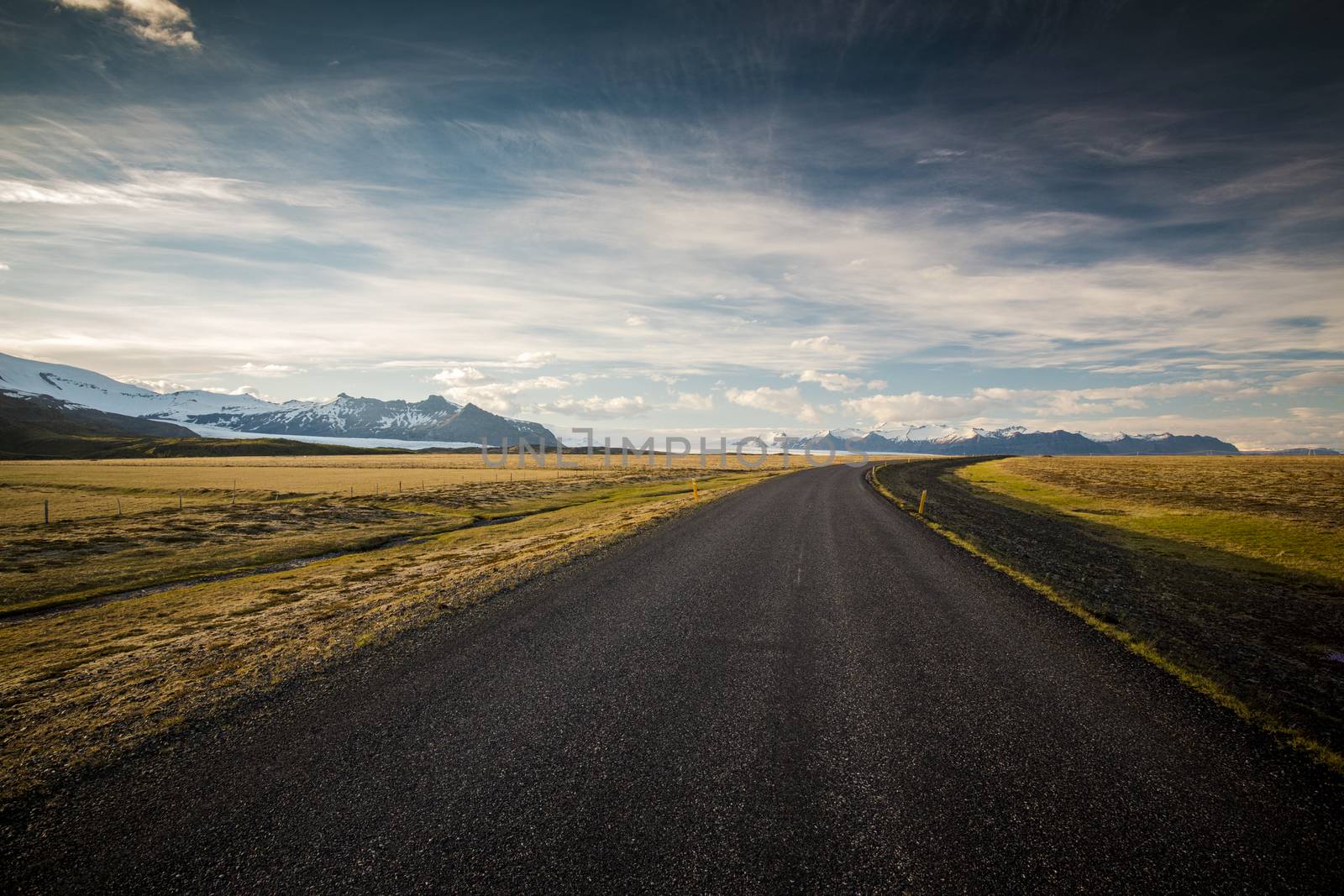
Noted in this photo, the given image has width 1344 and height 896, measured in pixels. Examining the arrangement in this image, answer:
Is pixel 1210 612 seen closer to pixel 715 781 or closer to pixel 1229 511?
pixel 715 781

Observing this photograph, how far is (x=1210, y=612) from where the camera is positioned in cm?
1322

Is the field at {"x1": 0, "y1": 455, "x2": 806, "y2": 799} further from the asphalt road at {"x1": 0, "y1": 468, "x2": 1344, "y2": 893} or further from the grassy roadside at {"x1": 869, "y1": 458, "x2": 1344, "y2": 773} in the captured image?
the grassy roadside at {"x1": 869, "y1": 458, "x2": 1344, "y2": 773}

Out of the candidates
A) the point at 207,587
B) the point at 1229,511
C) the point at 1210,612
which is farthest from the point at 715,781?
the point at 1229,511

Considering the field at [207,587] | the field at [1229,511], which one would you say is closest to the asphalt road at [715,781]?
the field at [207,587]

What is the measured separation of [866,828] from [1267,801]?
4784 millimetres

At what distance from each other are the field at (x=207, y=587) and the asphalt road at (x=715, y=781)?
1.98 m

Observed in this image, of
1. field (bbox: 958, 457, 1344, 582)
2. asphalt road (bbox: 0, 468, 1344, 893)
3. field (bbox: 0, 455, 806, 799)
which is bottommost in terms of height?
field (bbox: 0, 455, 806, 799)

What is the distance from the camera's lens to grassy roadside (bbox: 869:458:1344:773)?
825 cm

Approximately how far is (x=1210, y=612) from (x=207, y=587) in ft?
106

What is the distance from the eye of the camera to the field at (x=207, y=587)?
8570 mm

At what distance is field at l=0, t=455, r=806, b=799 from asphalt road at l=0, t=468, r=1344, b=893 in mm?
1983

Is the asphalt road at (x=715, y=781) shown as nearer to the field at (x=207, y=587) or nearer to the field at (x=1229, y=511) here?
the field at (x=207, y=587)

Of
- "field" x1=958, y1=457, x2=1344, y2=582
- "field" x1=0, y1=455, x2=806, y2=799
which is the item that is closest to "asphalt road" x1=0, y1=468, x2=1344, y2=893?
"field" x1=0, y1=455, x2=806, y2=799

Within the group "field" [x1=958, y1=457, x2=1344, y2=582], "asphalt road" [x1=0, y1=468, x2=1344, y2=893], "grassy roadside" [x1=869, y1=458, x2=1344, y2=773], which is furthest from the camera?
"field" [x1=958, y1=457, x2=1344, y2=582]
